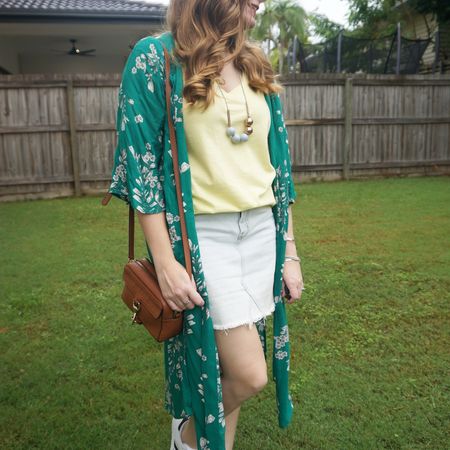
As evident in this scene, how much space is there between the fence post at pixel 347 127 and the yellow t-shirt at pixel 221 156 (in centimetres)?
896

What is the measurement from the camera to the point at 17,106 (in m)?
8.69

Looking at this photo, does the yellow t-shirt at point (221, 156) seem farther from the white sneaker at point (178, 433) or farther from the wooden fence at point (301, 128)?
the wooden fence at point (301, 128)

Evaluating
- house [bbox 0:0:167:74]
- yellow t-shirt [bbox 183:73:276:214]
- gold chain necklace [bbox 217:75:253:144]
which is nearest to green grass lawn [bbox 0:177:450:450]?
yellow t-shirt [bbox 183:73:276:214]

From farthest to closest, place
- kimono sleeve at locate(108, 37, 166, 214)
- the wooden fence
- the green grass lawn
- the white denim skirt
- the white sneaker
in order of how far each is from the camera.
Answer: the wooden fence, the green grass lawn, the white sneaker, the white denim skirt, kimono sleeve at locate(108, 37, 166, 214)

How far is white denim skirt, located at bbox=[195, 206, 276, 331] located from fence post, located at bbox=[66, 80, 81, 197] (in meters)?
7.84

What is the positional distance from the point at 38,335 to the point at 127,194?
2221 millimetres

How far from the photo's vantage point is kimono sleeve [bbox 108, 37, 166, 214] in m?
1.43

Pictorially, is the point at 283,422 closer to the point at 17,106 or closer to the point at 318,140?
the point at 17,106

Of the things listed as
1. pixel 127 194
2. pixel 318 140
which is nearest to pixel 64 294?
pixel 127 194

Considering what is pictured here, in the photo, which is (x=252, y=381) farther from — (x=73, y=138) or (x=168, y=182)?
(x=73, y=138)

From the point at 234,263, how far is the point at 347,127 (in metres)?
9.09

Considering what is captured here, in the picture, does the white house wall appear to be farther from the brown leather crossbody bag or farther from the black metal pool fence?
the brown leather crossbody bag

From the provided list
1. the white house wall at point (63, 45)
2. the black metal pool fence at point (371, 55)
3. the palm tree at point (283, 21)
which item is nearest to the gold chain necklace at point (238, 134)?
the white house wall at point (63, 45)

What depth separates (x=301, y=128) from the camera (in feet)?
32.9
